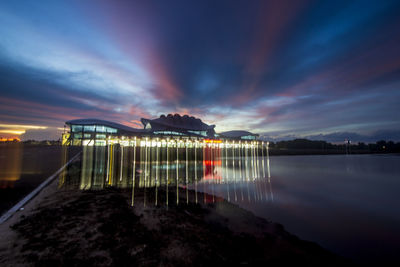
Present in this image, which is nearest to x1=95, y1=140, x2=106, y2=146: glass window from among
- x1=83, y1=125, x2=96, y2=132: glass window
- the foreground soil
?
x1=83, y1=125, x2=96, y2=132: glass window

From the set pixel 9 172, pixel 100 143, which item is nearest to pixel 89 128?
pixel 100 143

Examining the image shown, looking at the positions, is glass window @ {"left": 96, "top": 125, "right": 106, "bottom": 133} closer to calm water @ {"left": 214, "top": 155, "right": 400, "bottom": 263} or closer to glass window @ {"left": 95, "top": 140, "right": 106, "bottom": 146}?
glass window @ {"left": 95, "top": 140, "right": 106, "bottom": 146}

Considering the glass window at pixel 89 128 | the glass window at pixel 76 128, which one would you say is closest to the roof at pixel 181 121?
the glass window at pixel 89 128

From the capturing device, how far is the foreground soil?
3912 millimetres

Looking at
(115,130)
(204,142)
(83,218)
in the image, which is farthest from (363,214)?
(115,130)

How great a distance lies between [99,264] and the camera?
3.64 meters

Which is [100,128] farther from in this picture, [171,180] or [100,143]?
[171,180]

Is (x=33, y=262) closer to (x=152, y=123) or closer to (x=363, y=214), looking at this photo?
(x=363, y=214)

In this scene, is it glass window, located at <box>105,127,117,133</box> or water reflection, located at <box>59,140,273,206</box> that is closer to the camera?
water reflection, located at <box>59,140,273,206</box>

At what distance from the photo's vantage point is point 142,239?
4.79 metres

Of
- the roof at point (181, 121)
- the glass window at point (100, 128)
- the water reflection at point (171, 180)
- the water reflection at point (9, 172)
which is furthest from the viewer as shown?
the roof at point (181, 121)

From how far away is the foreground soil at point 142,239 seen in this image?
3.91 m

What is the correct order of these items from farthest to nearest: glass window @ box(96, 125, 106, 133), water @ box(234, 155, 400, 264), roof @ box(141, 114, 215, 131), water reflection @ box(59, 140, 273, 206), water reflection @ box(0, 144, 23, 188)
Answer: roof @ box(141, 114, 215, 131) → glass window @ box(96, 125, 106, 133) → water reflection @ box(59, 140, 273, 206) → water reflection @ box(0, 144, 23, 188) → water @ box(234, 155, 400, 264)

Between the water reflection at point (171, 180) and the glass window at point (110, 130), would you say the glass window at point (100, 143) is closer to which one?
the glass window at point (110, 130)
